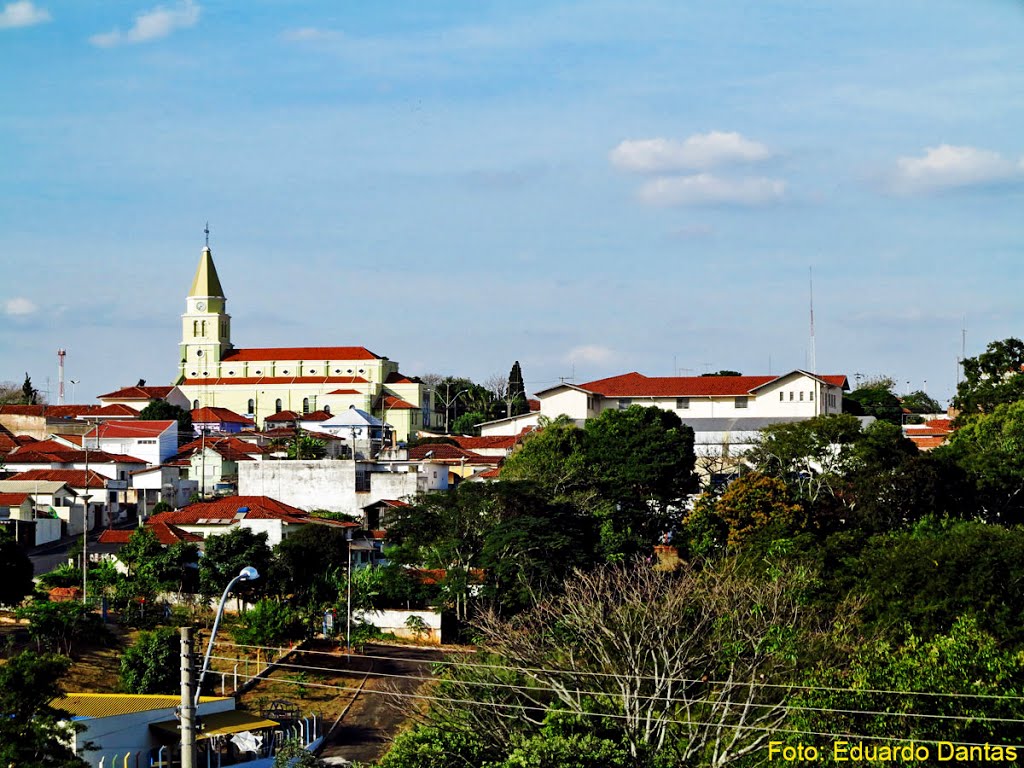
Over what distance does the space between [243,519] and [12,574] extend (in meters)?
10.4

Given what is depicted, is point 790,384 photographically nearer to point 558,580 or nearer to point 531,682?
point 558,580

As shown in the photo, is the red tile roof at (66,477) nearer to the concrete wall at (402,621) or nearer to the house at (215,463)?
the house at (215,463)

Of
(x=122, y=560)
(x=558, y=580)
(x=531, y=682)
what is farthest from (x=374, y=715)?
(x=122, y=560)

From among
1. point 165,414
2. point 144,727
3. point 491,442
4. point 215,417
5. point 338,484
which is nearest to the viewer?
point 144,727

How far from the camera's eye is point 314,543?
113 feet

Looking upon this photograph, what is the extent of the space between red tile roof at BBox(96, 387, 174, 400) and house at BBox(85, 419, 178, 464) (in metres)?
28.2

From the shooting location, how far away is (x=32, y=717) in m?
17.3

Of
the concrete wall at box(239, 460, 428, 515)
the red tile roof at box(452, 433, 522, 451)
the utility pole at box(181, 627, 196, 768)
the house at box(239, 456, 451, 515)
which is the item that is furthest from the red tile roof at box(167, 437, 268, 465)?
the utility pole at box(181, 627, 196, 768)

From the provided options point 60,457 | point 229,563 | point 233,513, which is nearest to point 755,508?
point 229,563

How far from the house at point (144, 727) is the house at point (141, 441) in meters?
40.1

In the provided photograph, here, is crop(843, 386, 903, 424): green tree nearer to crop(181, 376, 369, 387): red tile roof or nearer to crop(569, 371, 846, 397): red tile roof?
crop(569, 371, 846, 397): red tile roof

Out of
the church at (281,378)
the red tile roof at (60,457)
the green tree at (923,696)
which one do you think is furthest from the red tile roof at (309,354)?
the green tree at (923,696)

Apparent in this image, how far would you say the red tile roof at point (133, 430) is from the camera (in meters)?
62.9

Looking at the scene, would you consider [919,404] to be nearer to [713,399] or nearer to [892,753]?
[713,399]
